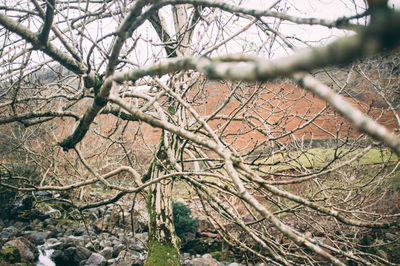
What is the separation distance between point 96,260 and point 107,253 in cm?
48

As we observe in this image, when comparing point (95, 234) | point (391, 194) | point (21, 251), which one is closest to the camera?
point (21, 251)

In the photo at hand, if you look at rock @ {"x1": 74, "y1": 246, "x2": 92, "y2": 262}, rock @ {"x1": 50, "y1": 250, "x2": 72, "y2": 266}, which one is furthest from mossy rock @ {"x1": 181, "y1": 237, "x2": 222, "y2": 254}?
rock @ {"x1": 50, "y1": 250, "x2": 72, "y2": 266}

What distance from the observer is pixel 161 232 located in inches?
118

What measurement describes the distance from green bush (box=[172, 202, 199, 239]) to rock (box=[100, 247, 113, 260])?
2.25 meters

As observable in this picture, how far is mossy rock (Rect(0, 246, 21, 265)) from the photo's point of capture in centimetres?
448

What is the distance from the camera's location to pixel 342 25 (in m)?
0.96

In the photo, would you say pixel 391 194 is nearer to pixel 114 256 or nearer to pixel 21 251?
pixel 114 256

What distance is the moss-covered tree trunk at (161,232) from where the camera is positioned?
2.91 metres

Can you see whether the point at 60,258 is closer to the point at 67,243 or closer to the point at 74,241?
the point at 67,243

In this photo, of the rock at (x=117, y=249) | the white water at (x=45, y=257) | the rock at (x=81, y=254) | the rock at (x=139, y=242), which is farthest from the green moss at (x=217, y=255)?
the white water at (x=45, y=257)

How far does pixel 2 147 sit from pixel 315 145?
14.4 meters

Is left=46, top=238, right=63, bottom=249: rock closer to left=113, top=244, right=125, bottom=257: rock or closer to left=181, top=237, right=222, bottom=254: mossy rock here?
left=113, top=244, right=125, bottom=257: rock

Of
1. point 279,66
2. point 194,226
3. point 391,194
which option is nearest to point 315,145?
point 391,194

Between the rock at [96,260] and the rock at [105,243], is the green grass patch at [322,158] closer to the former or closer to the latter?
the rock at [96,260]
